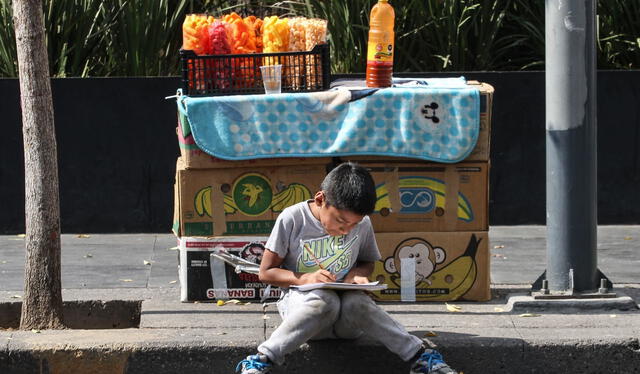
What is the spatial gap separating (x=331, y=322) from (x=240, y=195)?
3.86 ft

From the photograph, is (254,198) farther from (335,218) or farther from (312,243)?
(335,218)

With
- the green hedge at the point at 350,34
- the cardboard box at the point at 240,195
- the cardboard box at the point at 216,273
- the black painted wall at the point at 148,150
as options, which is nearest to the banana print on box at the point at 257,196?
the cardboard box at the point at 240,195

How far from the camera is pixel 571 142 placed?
5.63 meters

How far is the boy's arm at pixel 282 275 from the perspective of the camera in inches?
190

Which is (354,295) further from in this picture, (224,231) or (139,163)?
(139,163)

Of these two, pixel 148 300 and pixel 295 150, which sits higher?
pixel 295 150

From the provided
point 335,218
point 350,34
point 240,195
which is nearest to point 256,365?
point 335,218

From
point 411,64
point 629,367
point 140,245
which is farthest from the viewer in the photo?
point 411,64

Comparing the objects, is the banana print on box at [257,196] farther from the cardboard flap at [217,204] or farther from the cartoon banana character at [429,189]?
the cartoon banana character at [429,189]

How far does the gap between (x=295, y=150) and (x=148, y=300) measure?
113 cm

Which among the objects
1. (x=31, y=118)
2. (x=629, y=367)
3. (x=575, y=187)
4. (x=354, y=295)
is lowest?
(x=629, y=367)

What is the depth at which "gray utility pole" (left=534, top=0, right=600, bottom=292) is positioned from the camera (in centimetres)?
559

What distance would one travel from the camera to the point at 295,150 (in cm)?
568

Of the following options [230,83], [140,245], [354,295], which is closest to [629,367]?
[354,295]
